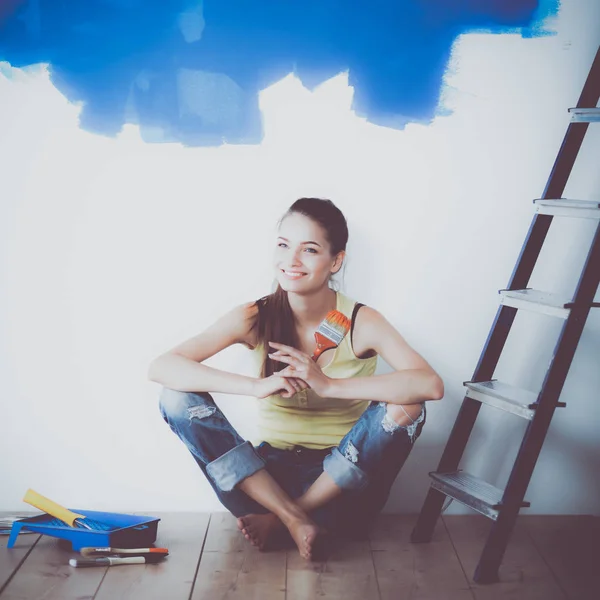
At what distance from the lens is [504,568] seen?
7.79ft

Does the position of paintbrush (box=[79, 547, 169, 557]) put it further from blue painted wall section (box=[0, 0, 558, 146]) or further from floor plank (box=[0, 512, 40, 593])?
blue painted wall section (box=[0, 0, 558, 146])

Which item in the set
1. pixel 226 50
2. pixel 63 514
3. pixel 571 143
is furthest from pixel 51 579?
pixel 571 143

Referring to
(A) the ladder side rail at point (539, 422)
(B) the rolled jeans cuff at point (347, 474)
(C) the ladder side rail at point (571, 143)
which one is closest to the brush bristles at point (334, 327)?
(B) the rolled jeans cuff at point (347, 474)

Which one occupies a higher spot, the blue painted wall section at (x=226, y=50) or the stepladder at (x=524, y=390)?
the blue painted wall section at (x=226, y=50)

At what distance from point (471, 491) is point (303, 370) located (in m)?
0.62

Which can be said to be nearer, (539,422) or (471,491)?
(539,422)

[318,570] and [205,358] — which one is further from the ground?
[205,358]

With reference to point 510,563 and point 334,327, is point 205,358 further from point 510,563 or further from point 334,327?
point 510,563

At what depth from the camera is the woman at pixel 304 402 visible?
240cm

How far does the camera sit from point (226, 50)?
8.69ft

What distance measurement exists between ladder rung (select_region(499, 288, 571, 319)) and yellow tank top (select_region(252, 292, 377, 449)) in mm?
479

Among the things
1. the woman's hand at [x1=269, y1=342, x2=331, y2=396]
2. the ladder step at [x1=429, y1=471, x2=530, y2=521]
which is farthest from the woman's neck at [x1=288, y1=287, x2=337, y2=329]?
the ladder step at [x1=429, y1=471, x2=530, y2=521]

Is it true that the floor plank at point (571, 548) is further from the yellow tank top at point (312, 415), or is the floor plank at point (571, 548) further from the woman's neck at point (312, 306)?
the woman's neck at point (312, 306)

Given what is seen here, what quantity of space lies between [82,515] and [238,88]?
1439 mm
